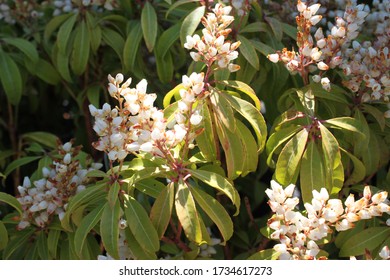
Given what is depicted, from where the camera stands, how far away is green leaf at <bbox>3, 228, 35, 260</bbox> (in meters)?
1.84

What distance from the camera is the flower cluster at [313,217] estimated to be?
4.92 feet

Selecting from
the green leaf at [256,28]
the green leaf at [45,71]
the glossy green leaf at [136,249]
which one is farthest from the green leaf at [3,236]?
the green leaf at [256,28]

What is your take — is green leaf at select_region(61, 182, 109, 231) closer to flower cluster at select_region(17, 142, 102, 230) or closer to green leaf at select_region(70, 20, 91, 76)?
flower cluster at select_region(17, 142, 102, 230)

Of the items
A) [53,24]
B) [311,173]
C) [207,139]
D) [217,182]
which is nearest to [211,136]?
[207,139]

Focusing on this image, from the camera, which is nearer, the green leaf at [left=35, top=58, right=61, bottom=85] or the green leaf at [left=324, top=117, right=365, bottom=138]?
the green leaf at [left=324, top=117, right=365, bottom=138]

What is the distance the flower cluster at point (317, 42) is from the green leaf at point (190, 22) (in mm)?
278

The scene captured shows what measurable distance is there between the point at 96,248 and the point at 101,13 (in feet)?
2.73

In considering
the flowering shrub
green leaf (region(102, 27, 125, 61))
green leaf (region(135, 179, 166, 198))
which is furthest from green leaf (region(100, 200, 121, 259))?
green leaf (region(102, 27, 125, 61))

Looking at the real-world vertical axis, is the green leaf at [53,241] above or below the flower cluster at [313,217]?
below

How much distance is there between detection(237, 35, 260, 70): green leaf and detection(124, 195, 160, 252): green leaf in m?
0.52

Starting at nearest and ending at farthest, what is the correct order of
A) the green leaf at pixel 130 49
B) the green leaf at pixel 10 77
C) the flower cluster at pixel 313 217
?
the flower cluster at pixel 313 217, the green leaf at pixel 130 49, the green leaf at pixel 10 77

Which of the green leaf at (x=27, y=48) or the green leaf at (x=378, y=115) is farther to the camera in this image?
the green leaf at (x=27, y=48)

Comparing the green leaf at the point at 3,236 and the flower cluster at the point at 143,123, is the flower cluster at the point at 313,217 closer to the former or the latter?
the flower cluster at the point at 143,123

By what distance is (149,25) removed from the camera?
2.04 m
